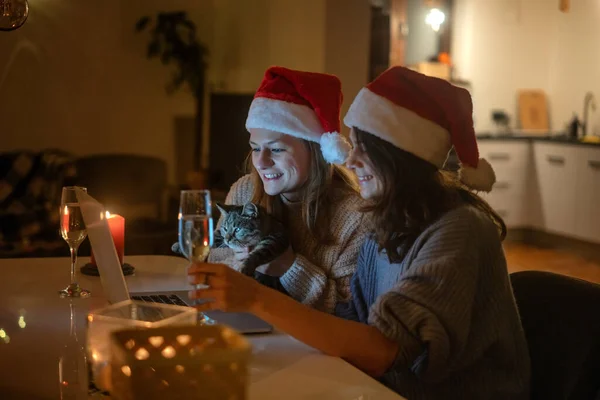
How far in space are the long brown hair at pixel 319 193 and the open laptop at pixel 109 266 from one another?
45 centimetres

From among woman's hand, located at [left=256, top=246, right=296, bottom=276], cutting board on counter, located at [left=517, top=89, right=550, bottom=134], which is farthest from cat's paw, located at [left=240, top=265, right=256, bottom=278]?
cutting board on counter, located at [left=517, top=89, right=550, bottom=134]

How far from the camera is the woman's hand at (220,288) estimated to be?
1246 mm

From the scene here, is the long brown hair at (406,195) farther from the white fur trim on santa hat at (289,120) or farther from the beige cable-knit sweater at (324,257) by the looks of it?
the white fur trim on santa hat at (289,120)

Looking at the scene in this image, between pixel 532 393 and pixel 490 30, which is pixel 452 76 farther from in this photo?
pixel 532 393

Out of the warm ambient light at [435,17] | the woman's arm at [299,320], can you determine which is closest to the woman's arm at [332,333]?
the woman's arm at [299,320]

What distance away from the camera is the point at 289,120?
6.19 feet

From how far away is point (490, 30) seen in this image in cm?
618

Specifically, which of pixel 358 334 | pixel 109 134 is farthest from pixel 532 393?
pixel 109 134

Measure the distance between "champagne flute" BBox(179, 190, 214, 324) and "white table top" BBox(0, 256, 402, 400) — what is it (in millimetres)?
209

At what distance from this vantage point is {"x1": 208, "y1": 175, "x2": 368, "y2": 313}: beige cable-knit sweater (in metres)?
1.76

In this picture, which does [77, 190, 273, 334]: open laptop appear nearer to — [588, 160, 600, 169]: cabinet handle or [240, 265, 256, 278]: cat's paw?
[240, 265, 256, 278]: cat's paw

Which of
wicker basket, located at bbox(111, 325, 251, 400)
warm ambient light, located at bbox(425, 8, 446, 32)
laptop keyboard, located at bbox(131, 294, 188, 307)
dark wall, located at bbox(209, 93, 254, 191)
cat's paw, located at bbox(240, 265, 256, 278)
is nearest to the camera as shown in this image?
wicker basket, located at bbox(111, 325, 251, 400)

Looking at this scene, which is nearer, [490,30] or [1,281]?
[1,281]

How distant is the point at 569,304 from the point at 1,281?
4.18 ft
